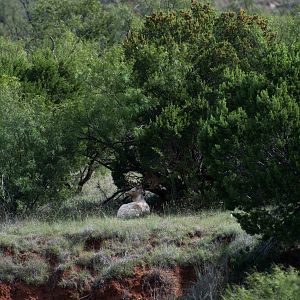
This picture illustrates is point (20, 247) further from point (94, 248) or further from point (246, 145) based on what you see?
point (246, 145)

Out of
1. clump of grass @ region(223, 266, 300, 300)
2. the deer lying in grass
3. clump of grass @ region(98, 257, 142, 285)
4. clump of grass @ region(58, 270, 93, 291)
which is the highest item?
the deer lying in grass

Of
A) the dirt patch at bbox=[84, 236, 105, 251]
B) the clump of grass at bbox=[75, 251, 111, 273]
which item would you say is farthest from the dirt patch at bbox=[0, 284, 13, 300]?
the dirt patch at bbox=[84, 236, 105, 251]

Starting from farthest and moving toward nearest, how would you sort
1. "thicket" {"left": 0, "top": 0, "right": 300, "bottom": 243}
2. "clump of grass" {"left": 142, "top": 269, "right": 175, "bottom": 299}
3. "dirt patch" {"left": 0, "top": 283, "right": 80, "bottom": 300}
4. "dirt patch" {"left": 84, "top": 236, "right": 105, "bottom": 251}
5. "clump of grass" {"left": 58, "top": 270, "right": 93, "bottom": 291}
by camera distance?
1. "thicket" {"left": 0, "top": 0, "right": 300, "bottom": 243}
2. "dirt patch" {"left": 84, "top": 236, "right": 105, "bottom": 251}
3. "dirt patch" {"left": 0, "top": 283, "right": 80, "bottom": 300}
4. "clump of grass" {"left": 58, "top": 270, "right": 93, "bottom": 291}
5. "clump of grass" {"left": 142, "top": 269, "right": 175, "bottom": 299}

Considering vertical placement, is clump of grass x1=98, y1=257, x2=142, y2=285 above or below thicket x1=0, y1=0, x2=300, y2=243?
below

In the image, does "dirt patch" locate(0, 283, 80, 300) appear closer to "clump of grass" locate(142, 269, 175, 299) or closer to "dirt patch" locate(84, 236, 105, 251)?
"dirt patch" locate(84, 236, 105, 251)

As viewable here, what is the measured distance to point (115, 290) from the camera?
14508 mm

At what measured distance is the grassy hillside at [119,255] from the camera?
14.3m

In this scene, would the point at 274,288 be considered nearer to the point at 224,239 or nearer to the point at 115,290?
the point at 224,239

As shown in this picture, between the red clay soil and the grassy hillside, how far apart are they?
2cm

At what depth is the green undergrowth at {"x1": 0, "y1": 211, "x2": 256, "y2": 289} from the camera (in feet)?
47.5

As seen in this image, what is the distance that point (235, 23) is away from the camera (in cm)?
1980

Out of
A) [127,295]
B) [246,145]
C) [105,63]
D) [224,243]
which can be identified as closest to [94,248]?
[127,295]

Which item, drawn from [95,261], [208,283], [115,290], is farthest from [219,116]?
[115,290]

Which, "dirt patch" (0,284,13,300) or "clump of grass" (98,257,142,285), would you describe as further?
"dirt patch" (0,284,13,300)
